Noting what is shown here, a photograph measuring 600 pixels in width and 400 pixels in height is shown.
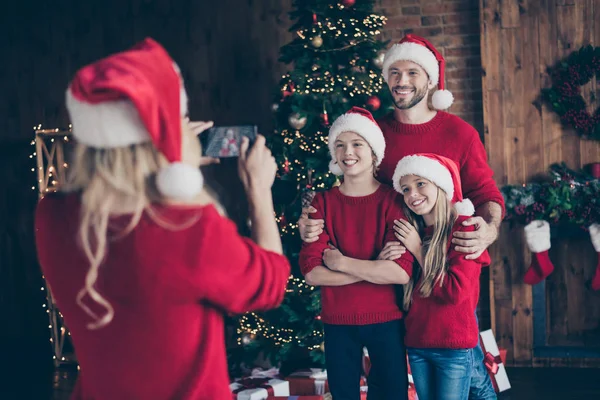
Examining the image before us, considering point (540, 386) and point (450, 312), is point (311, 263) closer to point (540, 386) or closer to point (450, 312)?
point (450, 312)

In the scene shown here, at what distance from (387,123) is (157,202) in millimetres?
1692

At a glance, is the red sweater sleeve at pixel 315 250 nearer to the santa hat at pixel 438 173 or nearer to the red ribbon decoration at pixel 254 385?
the santa hat at pixel 438 173

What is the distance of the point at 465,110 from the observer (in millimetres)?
4613

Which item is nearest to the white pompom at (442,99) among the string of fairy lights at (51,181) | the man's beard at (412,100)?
the man's beard at (412,100)

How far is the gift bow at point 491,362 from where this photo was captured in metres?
3.93

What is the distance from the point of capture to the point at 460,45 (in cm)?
460

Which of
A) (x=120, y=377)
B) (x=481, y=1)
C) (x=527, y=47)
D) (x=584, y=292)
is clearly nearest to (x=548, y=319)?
(x=584, y=292)

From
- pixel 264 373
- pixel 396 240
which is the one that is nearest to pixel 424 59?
pixel 396 240

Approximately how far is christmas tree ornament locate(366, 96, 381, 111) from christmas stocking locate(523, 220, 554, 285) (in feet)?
4.25

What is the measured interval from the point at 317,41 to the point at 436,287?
73.6 inches

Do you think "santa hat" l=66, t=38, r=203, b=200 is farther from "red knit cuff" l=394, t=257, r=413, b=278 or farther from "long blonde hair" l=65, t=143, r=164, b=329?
"red knit cuff" l=394, t=257, r=413, b=278

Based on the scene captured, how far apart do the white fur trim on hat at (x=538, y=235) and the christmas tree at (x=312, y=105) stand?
1232 mm

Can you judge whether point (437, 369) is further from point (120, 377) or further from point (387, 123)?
point (120, 377)

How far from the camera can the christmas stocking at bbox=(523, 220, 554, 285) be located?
169 inches
